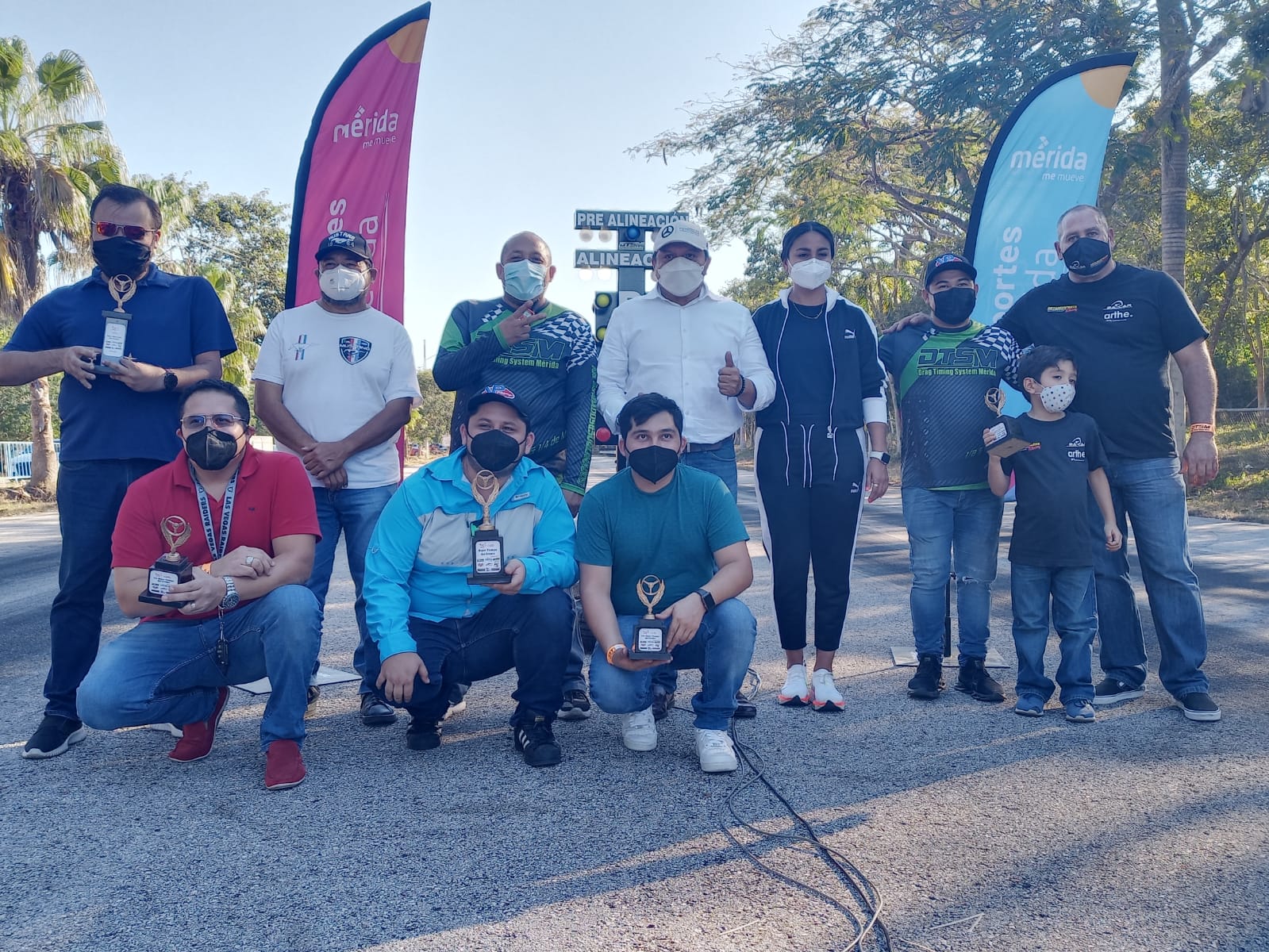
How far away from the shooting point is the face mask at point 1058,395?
4.43m

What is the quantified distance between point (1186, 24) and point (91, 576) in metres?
16.1

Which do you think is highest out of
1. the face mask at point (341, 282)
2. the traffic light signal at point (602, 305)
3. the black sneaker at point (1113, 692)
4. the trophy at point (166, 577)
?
the traffic light signal at point (602, 305)

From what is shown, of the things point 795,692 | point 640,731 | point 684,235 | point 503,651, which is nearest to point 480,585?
point 503,651

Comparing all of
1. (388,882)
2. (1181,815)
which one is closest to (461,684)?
(388,882)

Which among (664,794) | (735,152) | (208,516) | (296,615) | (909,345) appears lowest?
(664,794)

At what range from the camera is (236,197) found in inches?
1341

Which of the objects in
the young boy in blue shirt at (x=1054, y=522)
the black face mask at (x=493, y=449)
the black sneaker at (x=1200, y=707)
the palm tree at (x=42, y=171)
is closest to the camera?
the black face mask at (x=493, y=449)

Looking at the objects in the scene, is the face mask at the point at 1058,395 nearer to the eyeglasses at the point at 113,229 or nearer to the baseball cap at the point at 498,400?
the baseball cap at the point at 498,400

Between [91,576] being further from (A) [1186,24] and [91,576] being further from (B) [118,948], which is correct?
(A) [1186,24]

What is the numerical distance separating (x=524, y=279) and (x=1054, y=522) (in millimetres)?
2739

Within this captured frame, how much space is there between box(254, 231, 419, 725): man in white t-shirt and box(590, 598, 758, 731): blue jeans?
1352 mm

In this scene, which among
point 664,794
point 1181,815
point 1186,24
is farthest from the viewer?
point 1186,24

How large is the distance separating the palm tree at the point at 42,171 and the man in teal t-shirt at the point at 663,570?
19.1 m

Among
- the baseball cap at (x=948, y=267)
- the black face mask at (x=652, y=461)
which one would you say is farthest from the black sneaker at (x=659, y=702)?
the baseball cap at (x=948, y=267)
